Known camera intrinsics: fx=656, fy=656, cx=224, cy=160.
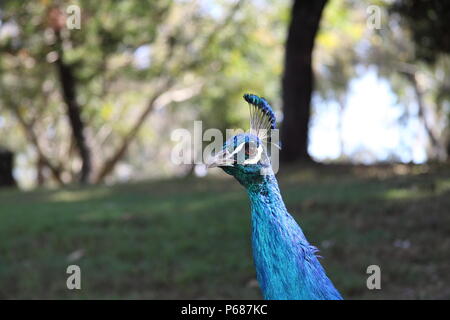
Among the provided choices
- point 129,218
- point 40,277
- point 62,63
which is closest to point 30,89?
point 62,63

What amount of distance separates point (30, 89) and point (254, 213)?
2096 cm

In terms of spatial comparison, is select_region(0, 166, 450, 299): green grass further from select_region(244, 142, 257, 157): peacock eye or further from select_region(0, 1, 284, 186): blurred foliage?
select_region(0, 1, 284, 186): blurred foliage

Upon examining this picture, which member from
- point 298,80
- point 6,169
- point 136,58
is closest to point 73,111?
point 6,169

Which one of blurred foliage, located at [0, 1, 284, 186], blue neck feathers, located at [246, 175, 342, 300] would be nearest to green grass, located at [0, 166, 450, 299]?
blue neck feathers, located at [246, 175, 342, 300]

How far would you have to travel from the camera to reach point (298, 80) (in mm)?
12383

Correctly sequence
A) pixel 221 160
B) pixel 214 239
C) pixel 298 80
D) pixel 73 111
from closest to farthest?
pixel 221 160
pixel 214 239
pixel 298 80
pixel 73 111

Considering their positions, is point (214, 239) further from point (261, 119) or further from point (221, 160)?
point (221, 160)

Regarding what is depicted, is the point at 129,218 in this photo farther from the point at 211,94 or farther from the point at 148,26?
the point at 211,94

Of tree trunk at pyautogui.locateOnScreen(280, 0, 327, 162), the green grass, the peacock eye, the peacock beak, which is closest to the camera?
the peacock beak

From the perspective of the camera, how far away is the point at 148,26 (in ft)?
58.0

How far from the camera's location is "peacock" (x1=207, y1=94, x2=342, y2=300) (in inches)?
123

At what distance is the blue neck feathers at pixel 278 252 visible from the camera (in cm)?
313

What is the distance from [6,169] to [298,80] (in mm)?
7447

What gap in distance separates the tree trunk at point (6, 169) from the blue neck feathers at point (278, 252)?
1308cm
